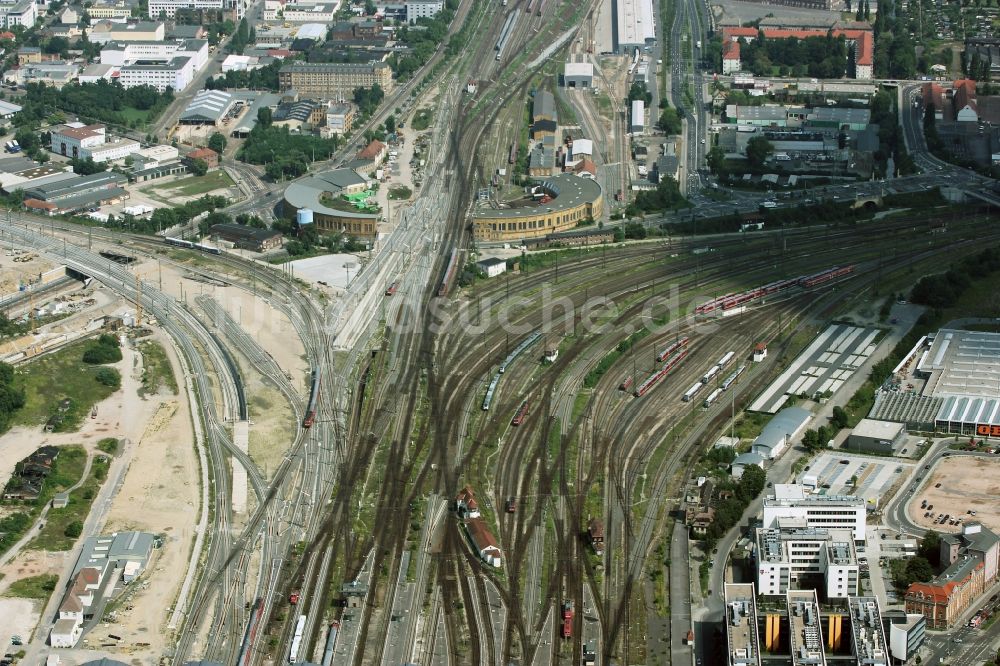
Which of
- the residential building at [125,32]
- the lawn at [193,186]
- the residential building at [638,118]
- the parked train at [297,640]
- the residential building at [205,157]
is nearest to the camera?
the parked train at [297,640]

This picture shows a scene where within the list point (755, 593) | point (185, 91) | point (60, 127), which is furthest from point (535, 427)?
point (185, 91)

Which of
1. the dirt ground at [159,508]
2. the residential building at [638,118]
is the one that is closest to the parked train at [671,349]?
the dirt ground at [159,508]

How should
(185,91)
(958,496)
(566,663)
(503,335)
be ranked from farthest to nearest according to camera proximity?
(185,91) < (503,335) < (958,496) < (566,663)

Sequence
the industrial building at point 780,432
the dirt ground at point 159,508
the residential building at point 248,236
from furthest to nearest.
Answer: the residential building at point 248,236 → the industrial building at point 780,432 → the dirt ground at point 159,508

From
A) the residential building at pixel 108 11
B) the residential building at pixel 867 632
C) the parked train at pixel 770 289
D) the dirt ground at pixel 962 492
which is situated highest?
the residential building at pixel 108 11

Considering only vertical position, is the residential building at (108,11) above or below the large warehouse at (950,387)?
above

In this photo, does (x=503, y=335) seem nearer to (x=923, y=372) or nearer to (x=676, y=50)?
(x=923, y=372)

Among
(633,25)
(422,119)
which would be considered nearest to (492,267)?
(422,119)

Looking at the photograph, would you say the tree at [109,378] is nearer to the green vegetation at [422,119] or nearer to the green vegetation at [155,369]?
the green vegetation at [155,369]
